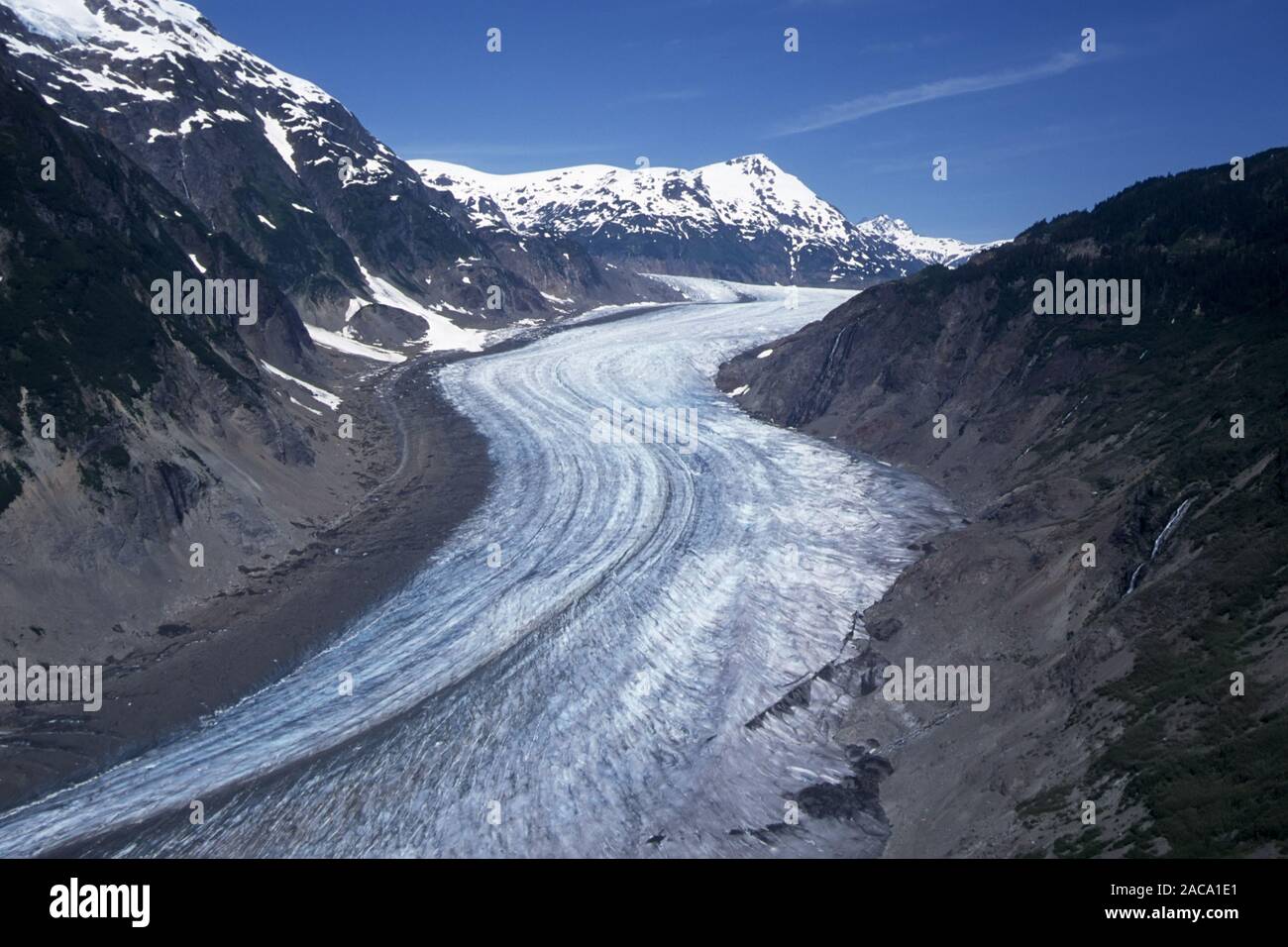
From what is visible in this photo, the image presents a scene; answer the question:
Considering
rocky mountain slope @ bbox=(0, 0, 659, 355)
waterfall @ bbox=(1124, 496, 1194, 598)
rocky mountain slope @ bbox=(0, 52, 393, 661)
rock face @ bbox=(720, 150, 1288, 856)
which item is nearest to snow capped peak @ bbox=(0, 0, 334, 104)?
rocky mountain slope @ bbox=(0, 0, 659, 355)

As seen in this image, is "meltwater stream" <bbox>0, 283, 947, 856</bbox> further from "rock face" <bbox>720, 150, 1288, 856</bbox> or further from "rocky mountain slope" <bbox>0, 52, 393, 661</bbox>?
"rocky mountain slope" <bbox>0, 52, 393, 661</bbox>

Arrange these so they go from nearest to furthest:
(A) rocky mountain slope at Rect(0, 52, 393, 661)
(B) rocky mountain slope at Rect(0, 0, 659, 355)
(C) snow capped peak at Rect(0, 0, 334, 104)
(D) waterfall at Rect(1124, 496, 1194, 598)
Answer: (D) waterfall at Rect(1124, 496, 1194, 598)
(A) rocky mountain slope at Rect(0, 52, 393, 661)
(B) rocky mountain slope at Rect(0, 0, 659, 355)
(C) snow capped peak at Rect(0, 0, 334, 104)

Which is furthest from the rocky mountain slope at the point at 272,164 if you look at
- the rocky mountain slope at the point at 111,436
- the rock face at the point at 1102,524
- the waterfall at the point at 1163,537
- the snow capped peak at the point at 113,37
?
the waterfall at the point at 1163,537

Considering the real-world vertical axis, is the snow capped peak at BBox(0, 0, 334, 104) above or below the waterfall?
above

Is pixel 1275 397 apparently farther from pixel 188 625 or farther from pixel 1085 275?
pixel 188 625

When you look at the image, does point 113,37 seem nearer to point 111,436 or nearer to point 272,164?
point 272,164

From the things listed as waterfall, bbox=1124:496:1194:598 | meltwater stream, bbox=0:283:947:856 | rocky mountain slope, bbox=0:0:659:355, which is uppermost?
rocky mountain slope, bbox=0:0:659:355

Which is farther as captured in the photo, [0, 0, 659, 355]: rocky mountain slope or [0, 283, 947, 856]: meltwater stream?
[0, 0, 659, 355]: rocky mountain slope

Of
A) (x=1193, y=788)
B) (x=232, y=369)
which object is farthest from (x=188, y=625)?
(x=1193, y=788)
